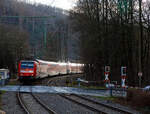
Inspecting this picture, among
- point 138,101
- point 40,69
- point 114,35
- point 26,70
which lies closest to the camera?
point 138,101

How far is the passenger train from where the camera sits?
29755mm

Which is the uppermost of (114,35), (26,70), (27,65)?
(114,35)

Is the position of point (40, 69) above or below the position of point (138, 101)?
above

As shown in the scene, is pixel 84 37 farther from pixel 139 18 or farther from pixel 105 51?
pixel 139 18

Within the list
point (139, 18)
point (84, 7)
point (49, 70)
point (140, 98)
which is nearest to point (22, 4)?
point (49, 70)

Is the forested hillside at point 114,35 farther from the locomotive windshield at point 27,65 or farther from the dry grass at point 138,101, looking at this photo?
the dry grass at point 138,101

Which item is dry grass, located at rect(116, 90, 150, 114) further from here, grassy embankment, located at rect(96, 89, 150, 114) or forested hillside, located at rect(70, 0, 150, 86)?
forested hillside, located at rect(70, 0, 150, 86)

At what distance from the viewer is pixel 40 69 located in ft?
115

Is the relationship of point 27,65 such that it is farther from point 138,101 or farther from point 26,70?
point 138,101

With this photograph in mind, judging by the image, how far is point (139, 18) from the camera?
2569cm

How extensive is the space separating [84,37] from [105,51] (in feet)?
12.9

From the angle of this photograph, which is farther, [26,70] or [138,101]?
[26,70]

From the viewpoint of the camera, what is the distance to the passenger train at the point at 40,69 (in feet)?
97.6

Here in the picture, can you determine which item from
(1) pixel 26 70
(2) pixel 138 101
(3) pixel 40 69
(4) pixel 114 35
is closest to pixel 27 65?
(1) pixel 26 70
